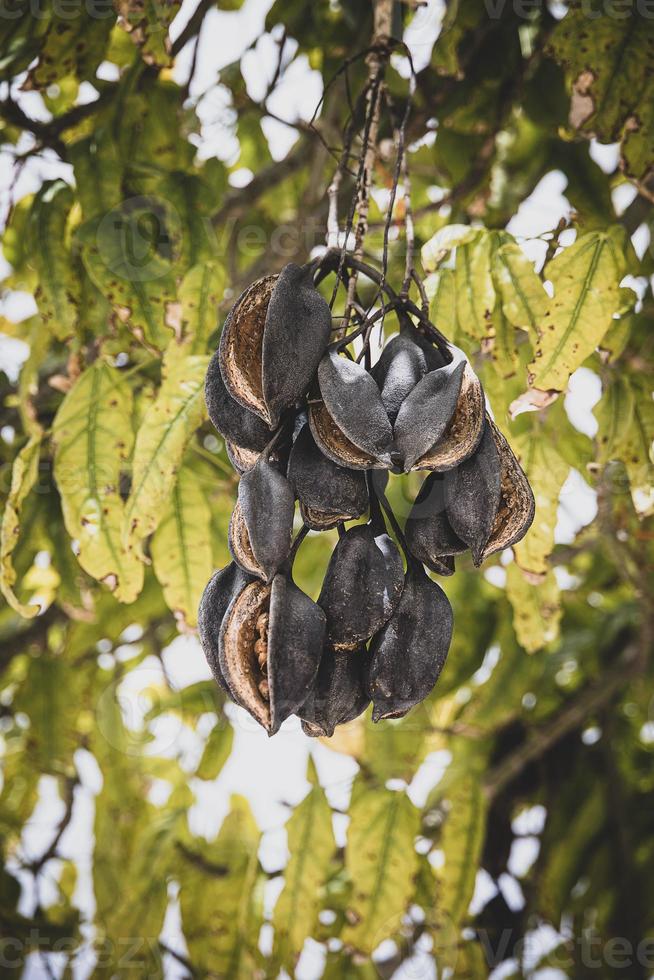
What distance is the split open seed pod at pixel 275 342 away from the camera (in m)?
0.74

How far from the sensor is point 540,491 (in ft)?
4.07

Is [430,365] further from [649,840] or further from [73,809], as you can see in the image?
[649,840]

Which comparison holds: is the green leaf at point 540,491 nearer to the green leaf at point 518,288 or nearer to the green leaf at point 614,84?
the green leaf at point 518,288

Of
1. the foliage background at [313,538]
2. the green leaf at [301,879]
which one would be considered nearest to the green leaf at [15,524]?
the foliage background at [313,538]

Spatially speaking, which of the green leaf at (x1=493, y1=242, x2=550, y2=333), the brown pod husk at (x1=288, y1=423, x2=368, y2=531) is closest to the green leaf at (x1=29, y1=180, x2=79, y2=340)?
the green leaf at (x1=493, y1=242, x2=550, y2=333)

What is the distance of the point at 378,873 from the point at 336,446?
1.03 meters

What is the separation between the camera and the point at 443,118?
172 cm

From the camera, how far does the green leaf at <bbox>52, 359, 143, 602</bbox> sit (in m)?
1.22

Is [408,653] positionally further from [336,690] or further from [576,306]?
[576,306]

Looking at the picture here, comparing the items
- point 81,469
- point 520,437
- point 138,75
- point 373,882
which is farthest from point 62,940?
point 138,75

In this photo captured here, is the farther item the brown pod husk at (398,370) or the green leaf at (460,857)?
the green leaf at (460,857)

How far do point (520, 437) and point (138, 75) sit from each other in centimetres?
85

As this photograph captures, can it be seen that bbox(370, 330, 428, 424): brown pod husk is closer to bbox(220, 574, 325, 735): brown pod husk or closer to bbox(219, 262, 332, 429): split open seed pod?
bbox(219, 262, 332, 429): split open seed pod

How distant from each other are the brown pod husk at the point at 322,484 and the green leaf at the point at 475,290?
1.45 feet
